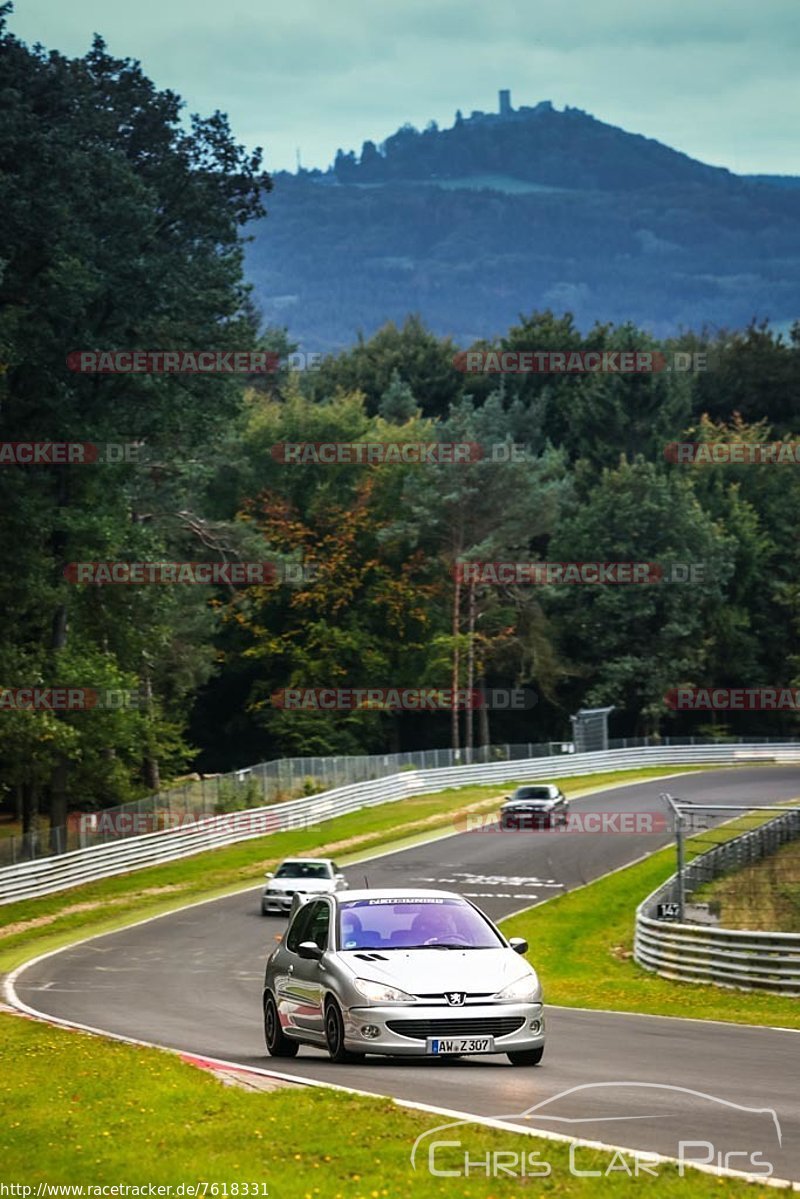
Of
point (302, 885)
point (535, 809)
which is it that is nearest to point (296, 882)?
point (302, 885)

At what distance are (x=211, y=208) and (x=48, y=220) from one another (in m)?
6.56

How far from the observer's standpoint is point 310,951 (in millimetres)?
15336

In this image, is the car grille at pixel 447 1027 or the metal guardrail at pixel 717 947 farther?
the metal guardrail at pixel 717 947

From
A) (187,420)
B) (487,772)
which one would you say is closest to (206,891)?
(187,420)

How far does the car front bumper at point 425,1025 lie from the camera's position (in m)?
14.1

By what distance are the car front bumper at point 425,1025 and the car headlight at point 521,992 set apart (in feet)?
0.22

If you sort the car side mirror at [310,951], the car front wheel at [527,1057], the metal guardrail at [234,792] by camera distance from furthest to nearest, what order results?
the metal guardrail at [234,792], the car side mirror at [310,951], the car front wheel at [527,1057]

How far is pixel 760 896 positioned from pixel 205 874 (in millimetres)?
19038

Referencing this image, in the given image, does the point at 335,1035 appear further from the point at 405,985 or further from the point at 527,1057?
the point at 527,1057

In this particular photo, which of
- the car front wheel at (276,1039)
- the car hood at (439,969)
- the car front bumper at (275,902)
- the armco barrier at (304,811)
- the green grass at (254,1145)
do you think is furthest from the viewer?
the armco barrier at (304,811)

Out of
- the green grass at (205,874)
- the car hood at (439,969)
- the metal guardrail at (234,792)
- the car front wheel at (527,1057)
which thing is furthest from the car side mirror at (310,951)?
the metal guardrail at (234,792)

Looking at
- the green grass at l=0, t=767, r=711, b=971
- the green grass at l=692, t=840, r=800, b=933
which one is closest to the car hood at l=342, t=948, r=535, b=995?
the green grass at l=692, t=840, r=800, b=933

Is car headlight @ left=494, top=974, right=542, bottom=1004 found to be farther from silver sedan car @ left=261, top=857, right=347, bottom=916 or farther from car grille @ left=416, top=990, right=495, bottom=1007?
silver sedan car @ left=261, top=857, right=347, bottom=916

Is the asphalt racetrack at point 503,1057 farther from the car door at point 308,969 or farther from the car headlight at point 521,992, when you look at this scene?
the car headlight at point 521,992
